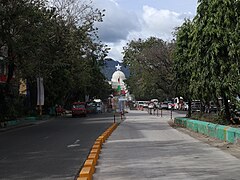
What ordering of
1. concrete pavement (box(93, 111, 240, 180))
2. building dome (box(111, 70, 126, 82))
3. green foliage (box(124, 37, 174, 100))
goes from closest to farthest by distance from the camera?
concrete pavement (box(93, 111, 240, 180)) → green foliage (box(124, 37, 174, 100)) → building dome (box(111, 70, 126, 82))

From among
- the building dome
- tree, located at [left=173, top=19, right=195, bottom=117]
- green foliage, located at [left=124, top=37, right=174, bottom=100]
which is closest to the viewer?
tree, located at [left=173, top=19, right=195, bottom=117]

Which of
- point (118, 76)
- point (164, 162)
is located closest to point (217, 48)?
point (164, 162)

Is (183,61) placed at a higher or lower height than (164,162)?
higher

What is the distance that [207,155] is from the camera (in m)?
14.5

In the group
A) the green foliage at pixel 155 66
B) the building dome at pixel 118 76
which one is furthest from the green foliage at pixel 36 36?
the building dome at pixel 118 76

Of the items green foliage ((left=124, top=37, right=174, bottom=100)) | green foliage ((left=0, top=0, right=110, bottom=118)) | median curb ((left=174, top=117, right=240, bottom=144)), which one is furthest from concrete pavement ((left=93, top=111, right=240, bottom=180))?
green foliage ((left=124, top=37, right=174, bottom=100))

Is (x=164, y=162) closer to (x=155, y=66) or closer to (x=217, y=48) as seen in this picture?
(x=217, y=48)

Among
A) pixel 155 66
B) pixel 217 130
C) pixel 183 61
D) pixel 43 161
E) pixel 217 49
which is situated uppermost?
pixel 155 66

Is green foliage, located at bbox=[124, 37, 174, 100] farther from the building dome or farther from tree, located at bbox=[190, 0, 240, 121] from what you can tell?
the building dome

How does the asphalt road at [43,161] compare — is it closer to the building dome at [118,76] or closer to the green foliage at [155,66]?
the green foliage at [155,66]

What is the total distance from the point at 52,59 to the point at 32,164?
2043cm

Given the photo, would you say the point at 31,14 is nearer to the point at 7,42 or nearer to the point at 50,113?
the point at 7,42

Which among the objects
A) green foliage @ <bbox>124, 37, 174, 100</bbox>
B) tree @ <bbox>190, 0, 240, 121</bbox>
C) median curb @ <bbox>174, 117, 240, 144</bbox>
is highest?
green foliage @ <bbox>124, 37, 174, 100</bbox>

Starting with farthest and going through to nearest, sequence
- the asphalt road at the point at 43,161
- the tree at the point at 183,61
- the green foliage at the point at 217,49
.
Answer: the tree at the point at 183,61 → the green foliage at the point at 217,49 → the asphalt road at the point at 43,161
